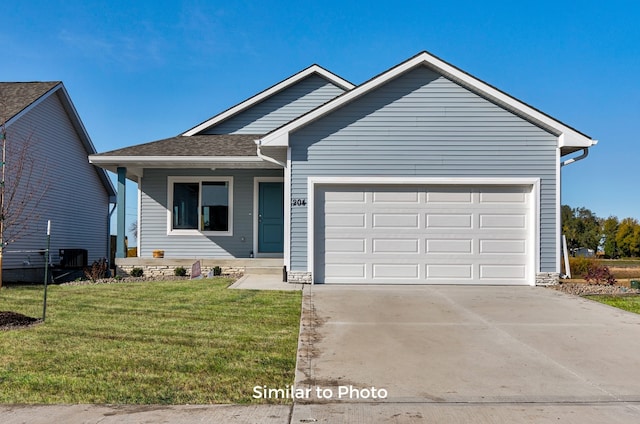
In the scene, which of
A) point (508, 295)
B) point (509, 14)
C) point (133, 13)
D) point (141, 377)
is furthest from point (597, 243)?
point (141, 377)

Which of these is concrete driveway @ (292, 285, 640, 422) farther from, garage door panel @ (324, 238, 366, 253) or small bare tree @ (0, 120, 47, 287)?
small bare tree @ (0, 120, 47, 287)

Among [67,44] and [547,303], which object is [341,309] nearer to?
[547,303]

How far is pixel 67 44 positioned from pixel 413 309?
14331 mm

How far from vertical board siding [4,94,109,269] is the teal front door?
22.9ft

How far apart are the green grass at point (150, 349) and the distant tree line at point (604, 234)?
164ft

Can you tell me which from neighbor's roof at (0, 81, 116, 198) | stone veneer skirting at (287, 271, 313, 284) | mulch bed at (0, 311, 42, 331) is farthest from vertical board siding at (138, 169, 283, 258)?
mulch bed at (0, 311, 42, 331)

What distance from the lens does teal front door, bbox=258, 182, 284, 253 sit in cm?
1329

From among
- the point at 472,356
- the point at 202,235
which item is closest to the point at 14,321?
the point at 472,356

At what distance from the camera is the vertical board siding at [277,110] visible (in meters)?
15.2

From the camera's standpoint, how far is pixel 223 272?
12.5 metres

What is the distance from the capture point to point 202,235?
13297mm

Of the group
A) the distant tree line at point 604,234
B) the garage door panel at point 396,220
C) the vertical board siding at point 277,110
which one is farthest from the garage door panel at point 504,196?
the distant tree line at point 604,234

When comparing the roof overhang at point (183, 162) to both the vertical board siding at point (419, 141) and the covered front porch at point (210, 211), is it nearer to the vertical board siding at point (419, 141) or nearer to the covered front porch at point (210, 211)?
the covered front porch at point (210, 211)

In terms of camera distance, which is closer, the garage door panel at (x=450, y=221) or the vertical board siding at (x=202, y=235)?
the garage door panel at (x=450, y=221)
